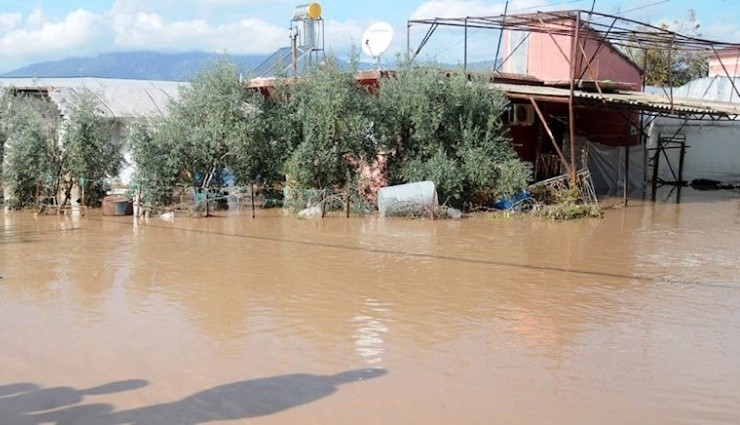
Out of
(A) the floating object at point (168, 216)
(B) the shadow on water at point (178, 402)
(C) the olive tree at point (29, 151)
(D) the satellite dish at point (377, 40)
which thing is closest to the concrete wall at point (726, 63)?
(D) the satellite dish at point (377, 40)

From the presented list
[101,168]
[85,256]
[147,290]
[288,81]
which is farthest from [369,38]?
[147,290]

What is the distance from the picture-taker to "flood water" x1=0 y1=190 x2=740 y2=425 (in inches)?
212

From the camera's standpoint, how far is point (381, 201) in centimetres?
1606

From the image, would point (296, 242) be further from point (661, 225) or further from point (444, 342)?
point (661, 225)

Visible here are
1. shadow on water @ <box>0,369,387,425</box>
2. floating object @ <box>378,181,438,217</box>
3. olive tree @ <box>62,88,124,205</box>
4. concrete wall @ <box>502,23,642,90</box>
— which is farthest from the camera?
concrete wall @ <box>502,23,642,90</box>

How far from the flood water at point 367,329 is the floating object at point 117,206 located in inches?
122

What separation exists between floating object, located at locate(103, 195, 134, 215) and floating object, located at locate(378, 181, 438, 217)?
6144 millimetres

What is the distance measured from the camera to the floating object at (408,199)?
15.6m

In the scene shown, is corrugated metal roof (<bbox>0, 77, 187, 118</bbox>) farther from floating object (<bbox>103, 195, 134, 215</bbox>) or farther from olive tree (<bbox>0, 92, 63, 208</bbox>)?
floating object (<bbox>103, 195, 134, 215</bbox>)

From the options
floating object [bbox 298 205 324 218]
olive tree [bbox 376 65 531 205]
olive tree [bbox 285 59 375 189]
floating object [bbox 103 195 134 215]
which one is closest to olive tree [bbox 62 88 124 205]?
floating object [bbox 103 195 134 215]

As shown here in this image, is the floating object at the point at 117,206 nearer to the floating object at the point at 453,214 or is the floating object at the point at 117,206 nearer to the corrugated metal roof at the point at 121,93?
the corrugated metal roof at the point at 121,93

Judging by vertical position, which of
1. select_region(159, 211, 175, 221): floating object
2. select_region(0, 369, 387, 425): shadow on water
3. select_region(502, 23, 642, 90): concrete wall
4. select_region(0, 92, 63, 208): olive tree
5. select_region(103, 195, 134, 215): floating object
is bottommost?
select_region(0, 369, 387, 425): shadow on water

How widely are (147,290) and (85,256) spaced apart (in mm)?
2856

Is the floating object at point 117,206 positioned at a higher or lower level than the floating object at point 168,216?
higher
